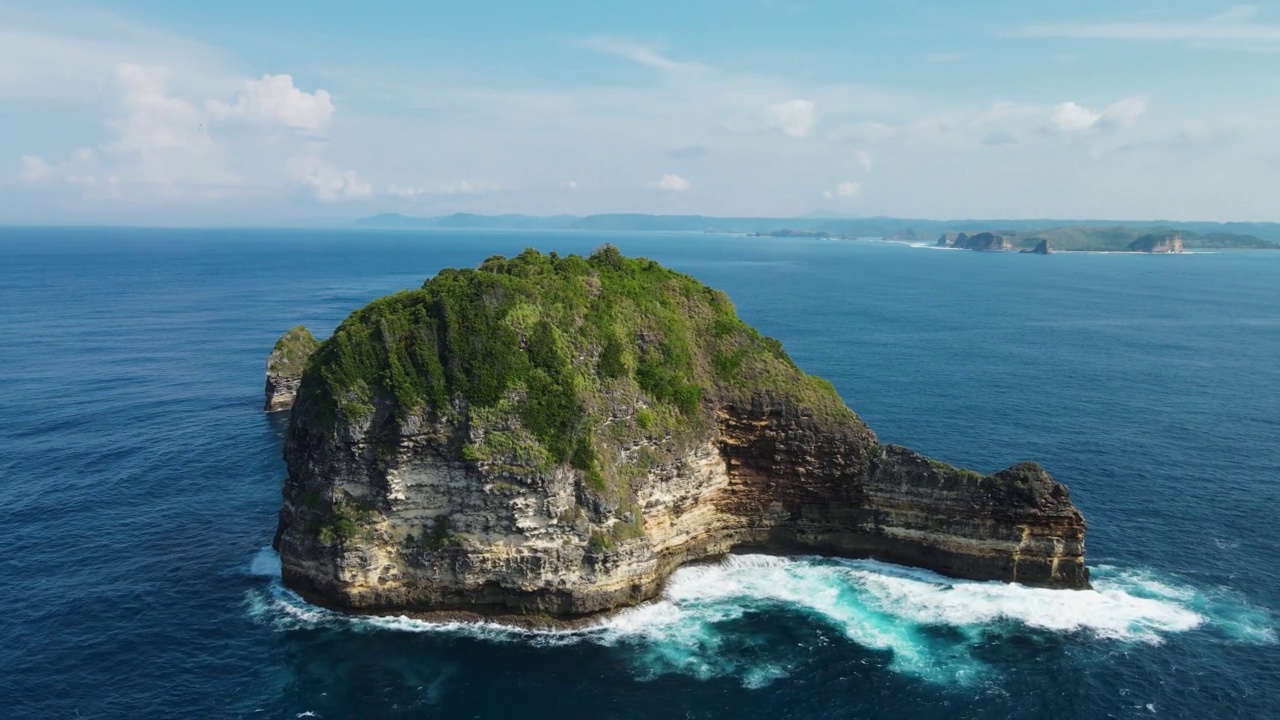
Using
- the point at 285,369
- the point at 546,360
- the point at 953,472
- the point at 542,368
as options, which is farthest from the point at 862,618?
the point at 285,369

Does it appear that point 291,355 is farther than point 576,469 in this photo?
Yes

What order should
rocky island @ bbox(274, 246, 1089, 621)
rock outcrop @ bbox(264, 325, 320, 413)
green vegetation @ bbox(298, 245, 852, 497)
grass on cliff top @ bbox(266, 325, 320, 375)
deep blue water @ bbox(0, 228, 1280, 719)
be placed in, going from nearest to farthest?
deep blue water @ bbox(0, 228, 1280, 719) → rocky island @ bbox(274, 246, 1089, 621) → green vegetation @ bbox(298, 245, 852, 497) → rock outcrop @ bbox(264, 325, 320, 413) → grass on cliff top @ bbox(266, 325, 320, 375)

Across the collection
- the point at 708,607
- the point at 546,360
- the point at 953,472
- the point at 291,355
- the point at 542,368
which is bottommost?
the point at 708,607

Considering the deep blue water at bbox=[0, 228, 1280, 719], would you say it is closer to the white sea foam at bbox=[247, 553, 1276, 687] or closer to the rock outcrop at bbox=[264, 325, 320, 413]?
the white sea foam at bbox=[247, 553, 1276, 687]

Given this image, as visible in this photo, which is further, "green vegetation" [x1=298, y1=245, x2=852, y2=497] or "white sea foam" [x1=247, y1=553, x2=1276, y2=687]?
"green vegetation" [x1=298, y1=245, x2=852, y2=497]

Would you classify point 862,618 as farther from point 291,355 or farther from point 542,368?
point 291,355

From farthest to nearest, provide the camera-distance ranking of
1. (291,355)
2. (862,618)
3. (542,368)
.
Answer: (291,355), (542,368), (862,618)

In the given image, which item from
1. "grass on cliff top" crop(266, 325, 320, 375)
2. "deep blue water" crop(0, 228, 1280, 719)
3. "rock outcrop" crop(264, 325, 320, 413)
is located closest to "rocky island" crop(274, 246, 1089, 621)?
"deep blue water" crop(0, 228, 1280, 719)

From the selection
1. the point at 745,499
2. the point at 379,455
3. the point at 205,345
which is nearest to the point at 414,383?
the point at 379,455
